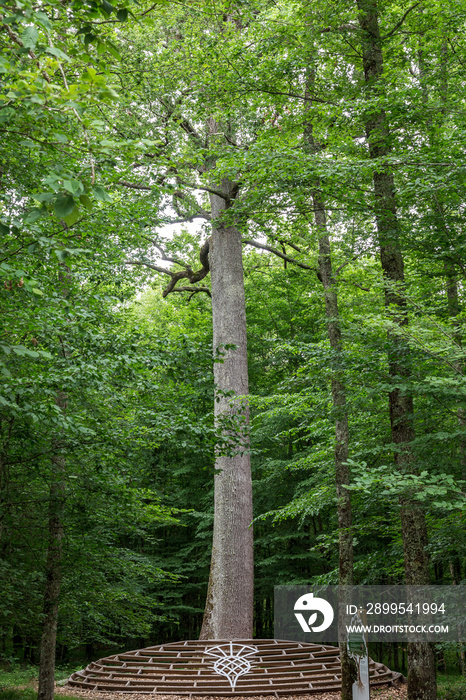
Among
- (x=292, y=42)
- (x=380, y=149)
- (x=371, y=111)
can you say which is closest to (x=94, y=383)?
(x=371, y=111)

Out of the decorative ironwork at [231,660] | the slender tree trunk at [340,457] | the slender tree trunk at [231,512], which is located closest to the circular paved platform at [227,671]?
the decorative ironwork at [231,660]

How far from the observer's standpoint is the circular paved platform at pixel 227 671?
8.11 m

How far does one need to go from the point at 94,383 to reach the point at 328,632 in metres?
12.1

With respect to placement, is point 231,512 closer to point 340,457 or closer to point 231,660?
point 231,660

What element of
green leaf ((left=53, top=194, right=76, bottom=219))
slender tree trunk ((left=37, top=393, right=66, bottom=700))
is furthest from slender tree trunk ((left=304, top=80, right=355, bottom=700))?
green leaf ((left=53, top=194, right=76, bottom=219))

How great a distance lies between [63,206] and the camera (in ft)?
6.61

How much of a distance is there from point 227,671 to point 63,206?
330 inches

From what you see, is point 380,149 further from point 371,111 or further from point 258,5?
point 258,5

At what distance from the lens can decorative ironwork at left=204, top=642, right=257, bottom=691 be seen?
8.45 metres

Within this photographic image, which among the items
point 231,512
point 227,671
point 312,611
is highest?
point 231,512

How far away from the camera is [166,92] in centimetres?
933

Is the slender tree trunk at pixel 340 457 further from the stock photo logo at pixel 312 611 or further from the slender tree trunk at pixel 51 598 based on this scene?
the stock photo logo at pixel 312 611

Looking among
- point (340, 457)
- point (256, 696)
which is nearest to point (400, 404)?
point (340, 457)

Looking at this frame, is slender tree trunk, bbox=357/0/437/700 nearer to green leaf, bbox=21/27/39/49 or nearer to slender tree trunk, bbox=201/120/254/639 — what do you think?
slender tree trunk, bbox=201/120/254/639
